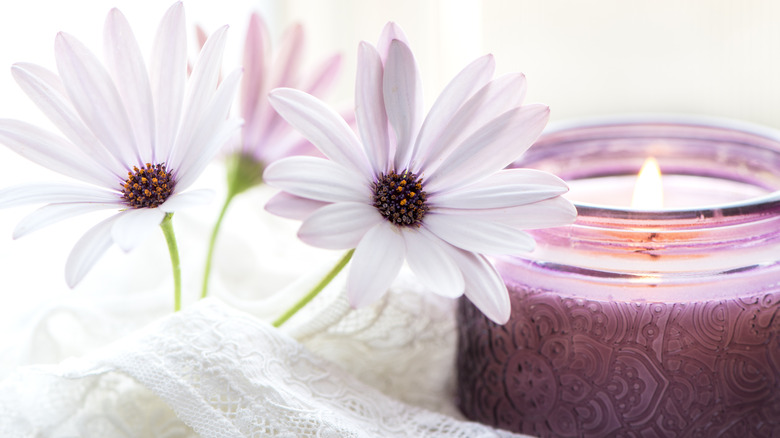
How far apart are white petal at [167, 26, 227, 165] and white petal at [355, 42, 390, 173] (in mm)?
53

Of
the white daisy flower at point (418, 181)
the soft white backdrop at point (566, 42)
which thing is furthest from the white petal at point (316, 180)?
the soft white backdrop at point (566, 42)

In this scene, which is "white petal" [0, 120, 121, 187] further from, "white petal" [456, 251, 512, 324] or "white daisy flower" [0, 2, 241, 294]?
"white petal" [456, 251, 512, 324]

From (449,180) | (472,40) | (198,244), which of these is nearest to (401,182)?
(449,180)

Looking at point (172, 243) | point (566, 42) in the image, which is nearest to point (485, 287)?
point (172, 243)

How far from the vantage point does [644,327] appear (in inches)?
12.4

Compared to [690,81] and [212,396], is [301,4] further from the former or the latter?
[212,396]

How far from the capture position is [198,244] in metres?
0.48

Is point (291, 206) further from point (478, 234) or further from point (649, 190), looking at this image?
point (649, 190)

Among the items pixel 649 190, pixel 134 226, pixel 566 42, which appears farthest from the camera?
pixel 566 42

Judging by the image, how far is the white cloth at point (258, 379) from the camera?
12.1 inches

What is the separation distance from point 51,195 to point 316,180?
9 cm

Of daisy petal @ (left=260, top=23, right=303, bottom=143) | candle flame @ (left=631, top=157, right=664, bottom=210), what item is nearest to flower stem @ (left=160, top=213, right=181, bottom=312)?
daisy petal @ (left=260, top=23, right=303, bottom=143)

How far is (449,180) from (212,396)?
0.12 metres

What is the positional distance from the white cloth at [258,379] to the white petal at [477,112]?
0.34 feet
